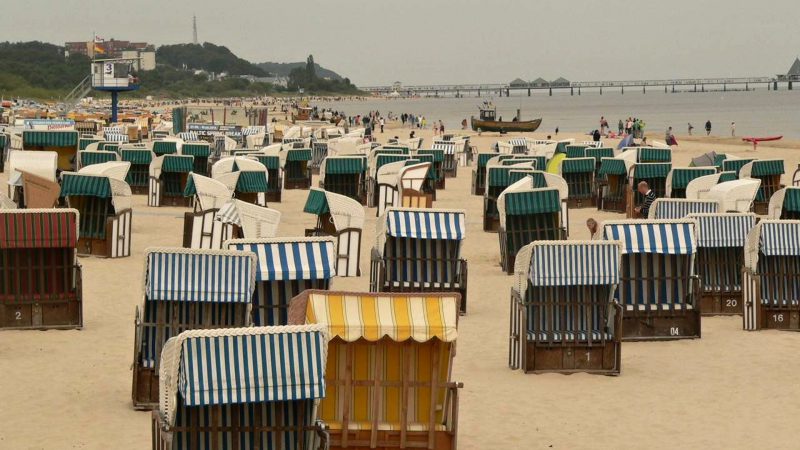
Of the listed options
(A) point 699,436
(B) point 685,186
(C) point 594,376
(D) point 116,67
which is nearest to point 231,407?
(A) point 699,436

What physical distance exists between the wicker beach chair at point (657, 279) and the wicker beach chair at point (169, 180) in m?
17.9

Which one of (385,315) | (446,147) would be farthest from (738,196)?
(446,147)

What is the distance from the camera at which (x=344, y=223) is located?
19766 millimetres

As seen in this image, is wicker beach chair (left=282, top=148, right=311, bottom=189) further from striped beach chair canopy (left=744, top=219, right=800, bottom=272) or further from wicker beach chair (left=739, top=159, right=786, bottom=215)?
striped beach chair canopy (left=744, top=219, right=800, bottom=272)

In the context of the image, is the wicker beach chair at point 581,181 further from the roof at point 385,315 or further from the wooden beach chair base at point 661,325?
the roof at point 385,315

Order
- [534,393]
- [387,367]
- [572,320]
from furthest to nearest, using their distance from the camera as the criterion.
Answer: [572,320], [534,393], [387,367]

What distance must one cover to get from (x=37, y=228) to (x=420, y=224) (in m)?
4.33

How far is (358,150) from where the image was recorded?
4209 centimetres

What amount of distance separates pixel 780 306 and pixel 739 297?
140cm

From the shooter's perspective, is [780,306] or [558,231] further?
[558,231]

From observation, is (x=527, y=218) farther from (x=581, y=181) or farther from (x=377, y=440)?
(x=581, y=181)

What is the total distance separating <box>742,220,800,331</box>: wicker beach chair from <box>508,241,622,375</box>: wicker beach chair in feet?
9.03

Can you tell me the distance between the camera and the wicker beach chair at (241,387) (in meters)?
8.00

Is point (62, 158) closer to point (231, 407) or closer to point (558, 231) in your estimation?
point (558, 231)
